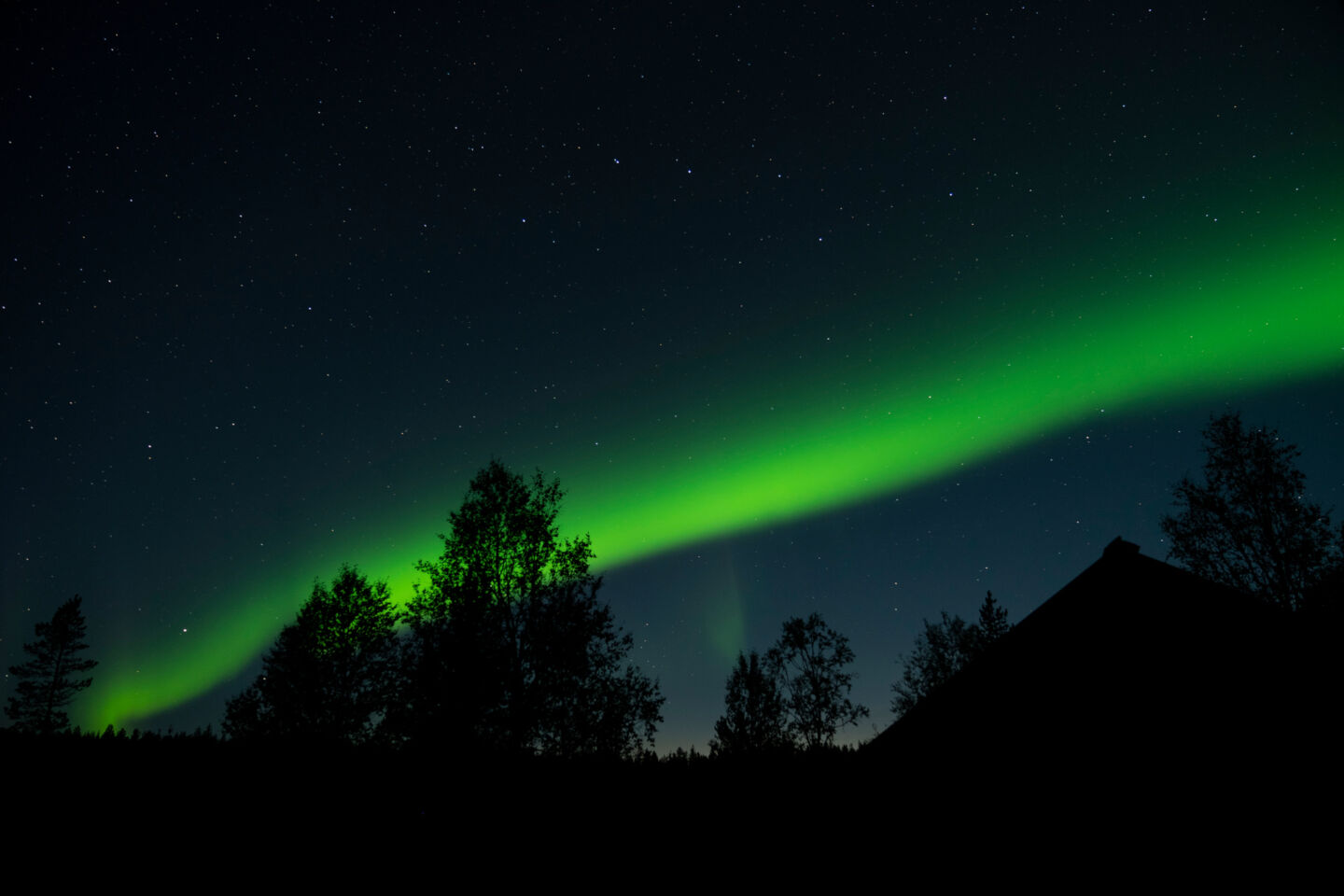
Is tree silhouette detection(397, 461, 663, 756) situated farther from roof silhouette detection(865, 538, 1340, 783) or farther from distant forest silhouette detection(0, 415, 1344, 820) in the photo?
roof silhouette detection(865, 538, 1340, 783)

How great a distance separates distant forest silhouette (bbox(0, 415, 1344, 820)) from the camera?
495cm

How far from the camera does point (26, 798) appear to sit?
29.1 feet

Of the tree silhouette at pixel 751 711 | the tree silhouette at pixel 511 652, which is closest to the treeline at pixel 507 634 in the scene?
the tree silhouette at pixel 511 652

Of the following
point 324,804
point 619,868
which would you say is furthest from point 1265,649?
point 324,804

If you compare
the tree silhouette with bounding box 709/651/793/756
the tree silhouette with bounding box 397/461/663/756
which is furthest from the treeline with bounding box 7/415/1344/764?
the tree silhouette with bounding box 709/651/793/756

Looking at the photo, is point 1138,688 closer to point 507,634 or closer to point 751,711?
point 507,634

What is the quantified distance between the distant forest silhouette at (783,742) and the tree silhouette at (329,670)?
11 centimetres

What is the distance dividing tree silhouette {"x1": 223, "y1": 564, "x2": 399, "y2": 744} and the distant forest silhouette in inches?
4.3

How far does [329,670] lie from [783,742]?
2411cm

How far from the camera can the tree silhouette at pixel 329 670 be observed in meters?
27.5

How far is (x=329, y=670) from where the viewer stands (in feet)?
94.0

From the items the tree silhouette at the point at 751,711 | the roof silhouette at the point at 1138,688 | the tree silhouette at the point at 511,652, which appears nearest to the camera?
the roof silhouette at the point at 1138,688

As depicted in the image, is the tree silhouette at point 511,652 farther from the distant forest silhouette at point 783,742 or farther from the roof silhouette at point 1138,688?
the roof silhouette at point 1138,688

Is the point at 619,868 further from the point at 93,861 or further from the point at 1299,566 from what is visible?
the point at 1299,566
